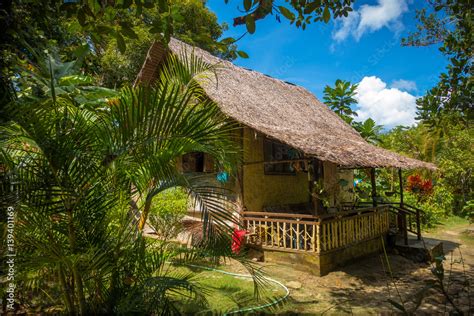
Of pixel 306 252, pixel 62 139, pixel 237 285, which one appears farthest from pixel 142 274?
pixel 306 252

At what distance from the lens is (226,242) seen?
2977mm

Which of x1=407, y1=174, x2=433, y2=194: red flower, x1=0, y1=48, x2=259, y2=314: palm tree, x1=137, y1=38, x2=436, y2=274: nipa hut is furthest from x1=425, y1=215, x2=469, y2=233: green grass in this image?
x1=0, y1=48, x2=259, y2=314: palm tree

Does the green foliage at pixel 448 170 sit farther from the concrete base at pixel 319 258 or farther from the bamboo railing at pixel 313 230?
the concrete base at pixel 319 258

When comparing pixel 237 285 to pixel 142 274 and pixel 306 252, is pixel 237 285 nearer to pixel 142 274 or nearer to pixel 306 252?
pixel 306 252

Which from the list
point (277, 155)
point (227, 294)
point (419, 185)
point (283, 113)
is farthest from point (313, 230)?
point (419, 185)

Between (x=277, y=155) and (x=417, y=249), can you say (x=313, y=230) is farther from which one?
(x=417, y=249)

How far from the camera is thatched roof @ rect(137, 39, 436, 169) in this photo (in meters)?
6.93

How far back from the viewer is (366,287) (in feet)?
20.0

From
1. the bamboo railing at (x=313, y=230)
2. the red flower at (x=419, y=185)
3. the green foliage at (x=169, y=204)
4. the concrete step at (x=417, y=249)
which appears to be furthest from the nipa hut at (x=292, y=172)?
the red flower at (x=419, y=185)

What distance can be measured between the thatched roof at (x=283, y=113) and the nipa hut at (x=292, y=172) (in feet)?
0.09

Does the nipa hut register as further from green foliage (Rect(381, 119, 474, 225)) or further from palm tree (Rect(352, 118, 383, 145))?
green foliage (Rect(381, 119, 474, 225))

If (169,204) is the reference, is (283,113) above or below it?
above

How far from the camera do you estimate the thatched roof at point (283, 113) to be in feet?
22.7

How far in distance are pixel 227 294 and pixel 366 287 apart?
2664mm
